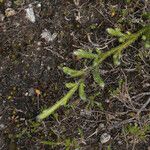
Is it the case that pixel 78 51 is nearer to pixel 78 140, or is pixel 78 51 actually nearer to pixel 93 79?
pixel 93 79

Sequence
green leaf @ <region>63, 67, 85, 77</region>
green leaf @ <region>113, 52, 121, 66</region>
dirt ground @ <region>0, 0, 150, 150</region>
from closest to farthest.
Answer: green leaf @ <region>63, 67, 85, 77</region>
green leaf @ <region>113, 52, 121, 66</region>
dirt ground @ <region>0, 0, 150, 150</region>

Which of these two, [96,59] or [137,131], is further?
Result: [137,131]

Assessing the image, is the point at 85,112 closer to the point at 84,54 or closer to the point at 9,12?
the point at 84,54

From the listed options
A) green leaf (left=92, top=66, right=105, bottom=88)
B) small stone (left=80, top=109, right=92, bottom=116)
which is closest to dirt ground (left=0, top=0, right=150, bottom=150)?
small stone (left=80, top=109, right=92, bottom=116)

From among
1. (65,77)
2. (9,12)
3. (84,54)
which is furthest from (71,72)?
(9,12)

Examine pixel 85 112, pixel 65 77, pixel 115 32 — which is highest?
pixel 115 32

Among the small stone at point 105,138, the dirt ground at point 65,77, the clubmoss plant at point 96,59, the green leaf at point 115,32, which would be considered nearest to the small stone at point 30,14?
the dirt ground at point 65,77

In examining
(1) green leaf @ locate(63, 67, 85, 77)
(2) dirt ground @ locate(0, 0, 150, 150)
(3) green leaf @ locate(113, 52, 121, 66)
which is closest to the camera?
(1) green leaf @ locate(63, 67, 85, 77)

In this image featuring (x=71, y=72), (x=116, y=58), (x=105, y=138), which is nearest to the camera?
(x=71, y=72)

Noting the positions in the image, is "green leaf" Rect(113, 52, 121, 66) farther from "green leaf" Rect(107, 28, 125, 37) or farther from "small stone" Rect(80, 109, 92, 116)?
"small stone" Rect(80, 109, 92, 116)

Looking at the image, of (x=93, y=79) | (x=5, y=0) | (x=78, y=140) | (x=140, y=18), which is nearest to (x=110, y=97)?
(x=93, y=79)
